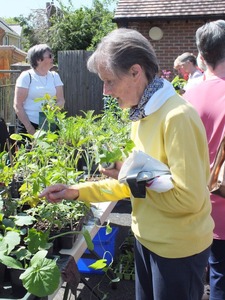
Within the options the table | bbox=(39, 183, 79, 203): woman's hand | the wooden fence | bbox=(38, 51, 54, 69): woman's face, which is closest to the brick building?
the wooden fence

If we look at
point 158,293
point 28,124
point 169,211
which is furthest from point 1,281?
point 28,124

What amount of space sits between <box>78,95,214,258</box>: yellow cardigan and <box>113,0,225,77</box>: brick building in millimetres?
8004

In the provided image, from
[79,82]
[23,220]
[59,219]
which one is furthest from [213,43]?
[79,82]

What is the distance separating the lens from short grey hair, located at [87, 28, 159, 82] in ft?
4.86

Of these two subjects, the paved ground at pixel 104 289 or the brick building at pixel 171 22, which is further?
the brick building at pixel 171 22

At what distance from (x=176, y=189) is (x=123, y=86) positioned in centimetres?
41

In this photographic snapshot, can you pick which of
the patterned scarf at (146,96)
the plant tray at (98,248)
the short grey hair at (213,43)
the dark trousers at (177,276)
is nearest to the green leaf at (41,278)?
the dark trousers at (177,276)

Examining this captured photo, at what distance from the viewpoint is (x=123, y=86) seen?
1531 millimetres

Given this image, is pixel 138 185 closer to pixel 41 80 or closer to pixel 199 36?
pixel 199 36

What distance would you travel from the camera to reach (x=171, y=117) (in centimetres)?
141

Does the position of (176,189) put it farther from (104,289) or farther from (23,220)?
(104,289)

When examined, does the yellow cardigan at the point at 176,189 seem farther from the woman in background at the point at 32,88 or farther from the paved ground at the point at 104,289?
the woman in background at the point at 32,88

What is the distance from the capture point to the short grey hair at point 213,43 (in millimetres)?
2045

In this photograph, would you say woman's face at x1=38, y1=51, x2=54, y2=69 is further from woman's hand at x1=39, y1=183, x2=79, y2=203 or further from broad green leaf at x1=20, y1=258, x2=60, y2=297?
broad green leaf at x1=20, y1=258, x2=60, y2=297
